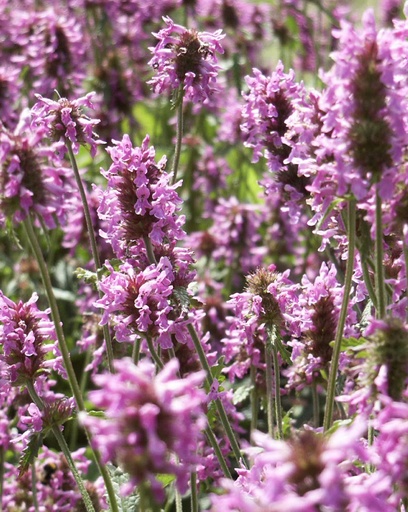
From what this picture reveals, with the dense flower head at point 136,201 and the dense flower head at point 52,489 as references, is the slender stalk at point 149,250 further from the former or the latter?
the dense flower head at point 52,489

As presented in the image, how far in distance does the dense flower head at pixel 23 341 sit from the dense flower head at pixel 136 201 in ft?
1.20

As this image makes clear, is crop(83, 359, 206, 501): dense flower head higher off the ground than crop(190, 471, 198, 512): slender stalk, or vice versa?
crop(83, 359, 206, 501): dense flower head

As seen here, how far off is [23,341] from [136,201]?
58 cm

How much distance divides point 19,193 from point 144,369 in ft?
2.28

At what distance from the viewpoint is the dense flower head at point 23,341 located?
102 inches

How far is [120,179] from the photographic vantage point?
8.80 feet

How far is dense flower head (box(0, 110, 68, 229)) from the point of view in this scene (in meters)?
1.96

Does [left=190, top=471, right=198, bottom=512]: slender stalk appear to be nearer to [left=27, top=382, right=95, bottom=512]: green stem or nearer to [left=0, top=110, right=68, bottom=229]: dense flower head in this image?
[left=27, top=382, right=95, bottom=512]: green stem

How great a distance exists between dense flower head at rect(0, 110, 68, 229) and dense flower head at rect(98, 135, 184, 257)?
0.61m

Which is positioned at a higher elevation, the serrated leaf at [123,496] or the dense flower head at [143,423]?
the dense flower head at [143,423]

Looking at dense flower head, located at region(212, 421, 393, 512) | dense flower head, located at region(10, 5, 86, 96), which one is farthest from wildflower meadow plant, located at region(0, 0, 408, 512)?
dense flower head, located at region(10, 5, 86, 96)

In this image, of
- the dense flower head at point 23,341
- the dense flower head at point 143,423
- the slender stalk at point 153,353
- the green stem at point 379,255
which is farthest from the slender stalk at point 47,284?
the green stem at point 379,255

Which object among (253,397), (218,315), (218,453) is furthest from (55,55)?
(218,453)

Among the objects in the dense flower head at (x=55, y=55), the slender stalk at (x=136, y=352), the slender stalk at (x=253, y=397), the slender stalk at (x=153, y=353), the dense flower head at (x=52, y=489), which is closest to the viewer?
the slender stalk at (x=153, y=353)
